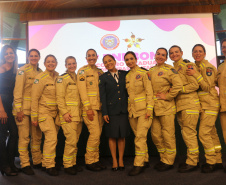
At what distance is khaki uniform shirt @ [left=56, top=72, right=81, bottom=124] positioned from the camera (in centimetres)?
262

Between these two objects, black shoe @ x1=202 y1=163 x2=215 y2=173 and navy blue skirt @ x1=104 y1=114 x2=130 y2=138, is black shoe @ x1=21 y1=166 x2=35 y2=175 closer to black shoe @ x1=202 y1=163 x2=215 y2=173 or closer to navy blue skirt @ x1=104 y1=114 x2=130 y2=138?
navy blue skirt @ x1=104 y1=114 x2=130 y2=138

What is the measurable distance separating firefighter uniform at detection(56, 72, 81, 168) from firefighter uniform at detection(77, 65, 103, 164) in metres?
0.09

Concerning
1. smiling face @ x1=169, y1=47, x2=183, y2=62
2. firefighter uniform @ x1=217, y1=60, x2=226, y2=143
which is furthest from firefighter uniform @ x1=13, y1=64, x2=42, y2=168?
firefighter uniform @ x1=217, y1=60, x2=226, y2=143

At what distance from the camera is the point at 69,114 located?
262cm

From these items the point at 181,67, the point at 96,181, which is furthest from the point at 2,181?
the point at 181,67

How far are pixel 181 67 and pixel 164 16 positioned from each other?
11.6ft

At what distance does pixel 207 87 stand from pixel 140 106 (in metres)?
0.82

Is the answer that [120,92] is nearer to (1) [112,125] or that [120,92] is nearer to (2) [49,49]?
(1) [112,125]

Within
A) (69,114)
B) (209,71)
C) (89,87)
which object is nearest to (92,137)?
(69,114)

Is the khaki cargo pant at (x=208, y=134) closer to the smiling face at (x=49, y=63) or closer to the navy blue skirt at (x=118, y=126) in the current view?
the navy blue skirt at (x=118, y=126)

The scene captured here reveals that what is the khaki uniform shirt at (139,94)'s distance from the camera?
2.54 metres

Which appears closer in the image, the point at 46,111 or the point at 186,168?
the point at 186,168

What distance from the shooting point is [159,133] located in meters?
2.67

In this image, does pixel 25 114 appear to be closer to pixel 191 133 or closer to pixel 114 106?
pixel 114 106
